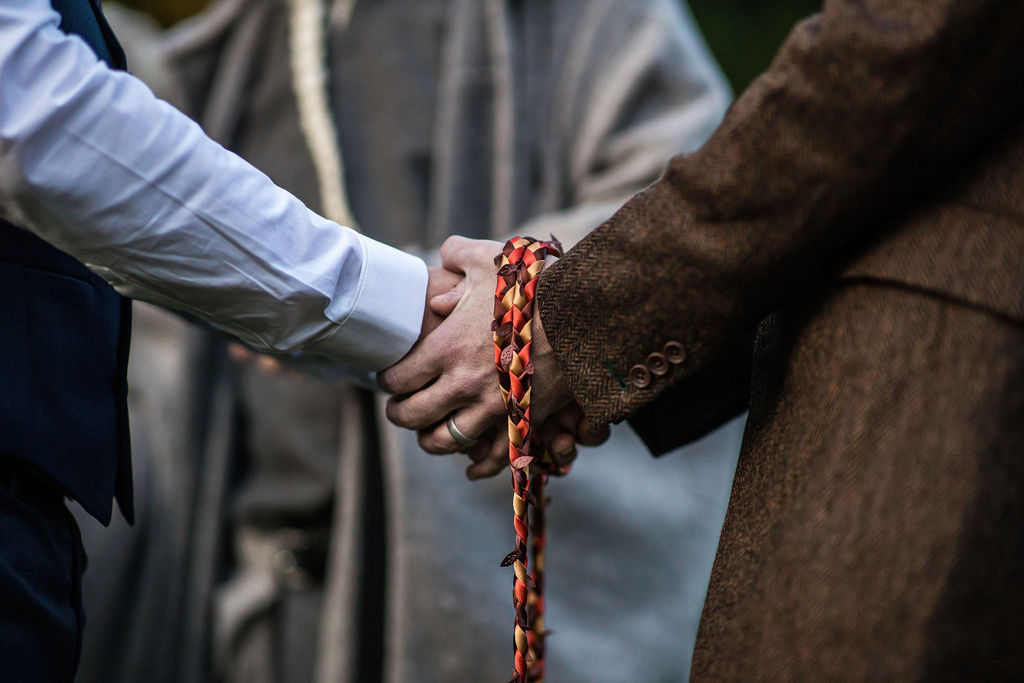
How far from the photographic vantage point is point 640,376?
2.83 ft

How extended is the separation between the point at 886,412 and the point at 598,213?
1.01 meters

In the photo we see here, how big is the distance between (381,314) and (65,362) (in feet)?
1.01

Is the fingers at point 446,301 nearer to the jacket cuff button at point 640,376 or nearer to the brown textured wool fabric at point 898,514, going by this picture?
the jacket cuff button at point 640,376

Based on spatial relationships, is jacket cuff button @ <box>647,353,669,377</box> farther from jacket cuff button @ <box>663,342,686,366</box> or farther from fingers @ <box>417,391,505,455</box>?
fingers @ <box>417,391,505,455</box>

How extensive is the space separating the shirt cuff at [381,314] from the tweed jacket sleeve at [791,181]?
21 cm

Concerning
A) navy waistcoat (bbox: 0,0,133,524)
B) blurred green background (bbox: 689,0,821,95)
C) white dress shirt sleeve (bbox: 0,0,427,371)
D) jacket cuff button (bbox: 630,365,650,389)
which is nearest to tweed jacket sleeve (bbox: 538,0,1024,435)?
jacket cuff button (bbox: 630,365,650,389)

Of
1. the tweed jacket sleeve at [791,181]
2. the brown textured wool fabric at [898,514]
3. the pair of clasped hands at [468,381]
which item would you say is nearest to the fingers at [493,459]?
the pair of clasped hands at [468,381]

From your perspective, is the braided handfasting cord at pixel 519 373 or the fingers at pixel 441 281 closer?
the braided handfasting cord at pixel 519 373

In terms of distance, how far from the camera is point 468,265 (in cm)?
107

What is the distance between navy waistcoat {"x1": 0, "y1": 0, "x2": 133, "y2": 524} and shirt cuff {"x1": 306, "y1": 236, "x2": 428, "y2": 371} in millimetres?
205

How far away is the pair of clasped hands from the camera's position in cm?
101

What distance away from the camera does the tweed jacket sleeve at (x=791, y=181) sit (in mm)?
721

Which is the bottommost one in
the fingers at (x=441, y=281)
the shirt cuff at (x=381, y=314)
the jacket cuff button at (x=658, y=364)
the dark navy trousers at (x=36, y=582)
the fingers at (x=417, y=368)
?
the dark navy trousers at (x=36, y=582)

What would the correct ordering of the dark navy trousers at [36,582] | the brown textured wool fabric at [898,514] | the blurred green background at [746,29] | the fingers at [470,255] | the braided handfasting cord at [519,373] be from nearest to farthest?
the brown textured wool fabric at [898,514] → the dark navy trousers at [36,582] → the braided handfasting cord at [519,373] → the fingers at [470,255] → the blurred green background at [746,29]
